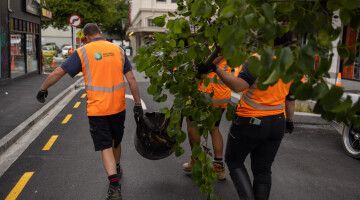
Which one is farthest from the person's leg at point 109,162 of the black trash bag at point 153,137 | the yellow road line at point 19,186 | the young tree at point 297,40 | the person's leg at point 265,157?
the young tree at point 297,40

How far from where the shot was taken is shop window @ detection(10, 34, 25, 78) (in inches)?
632

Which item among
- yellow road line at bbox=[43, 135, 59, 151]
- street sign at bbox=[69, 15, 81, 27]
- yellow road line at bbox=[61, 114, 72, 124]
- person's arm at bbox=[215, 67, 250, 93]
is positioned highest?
street sign at bbox=[69, 15, 81, 27]

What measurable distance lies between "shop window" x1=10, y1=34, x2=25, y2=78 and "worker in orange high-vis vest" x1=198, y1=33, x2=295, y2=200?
1485cm

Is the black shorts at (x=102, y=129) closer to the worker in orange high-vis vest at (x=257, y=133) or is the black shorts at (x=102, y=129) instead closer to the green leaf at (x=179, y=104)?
the worker in orange high-vis vest at (x=257, y=133)

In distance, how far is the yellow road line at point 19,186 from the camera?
4.12 metres

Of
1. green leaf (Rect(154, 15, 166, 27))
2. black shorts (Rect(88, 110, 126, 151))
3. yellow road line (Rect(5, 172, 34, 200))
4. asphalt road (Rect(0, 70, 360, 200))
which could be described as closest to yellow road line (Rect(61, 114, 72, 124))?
asphalt road (Rect(0, 70, 360, 200))

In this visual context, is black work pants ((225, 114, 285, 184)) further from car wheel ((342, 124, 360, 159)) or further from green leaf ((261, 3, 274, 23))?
car wheel ((342, 124, 360, 159))

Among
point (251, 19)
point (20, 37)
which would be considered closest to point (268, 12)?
point (251, 19)

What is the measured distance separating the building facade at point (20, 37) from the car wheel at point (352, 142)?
12.5 m

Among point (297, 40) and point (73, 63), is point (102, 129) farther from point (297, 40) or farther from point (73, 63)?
point (297, 40)

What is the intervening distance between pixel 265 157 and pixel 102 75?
183 centimetres

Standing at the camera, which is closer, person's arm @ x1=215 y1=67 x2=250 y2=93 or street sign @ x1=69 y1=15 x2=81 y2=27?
person's arm @ x1=215 y1=67 x2=250 y2=93

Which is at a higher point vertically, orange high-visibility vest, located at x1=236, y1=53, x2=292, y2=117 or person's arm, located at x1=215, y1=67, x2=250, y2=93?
person's arm, located at x1=215, y1=67, x2=250, y2=93

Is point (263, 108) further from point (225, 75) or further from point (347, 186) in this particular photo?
point (347, 186)
